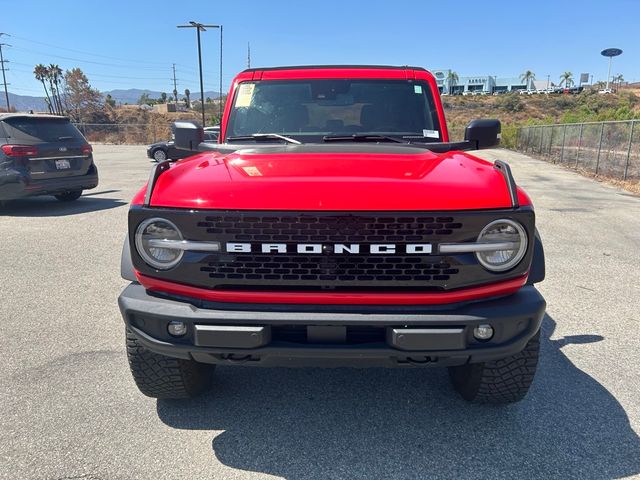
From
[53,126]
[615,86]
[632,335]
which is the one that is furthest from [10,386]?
[615,86]

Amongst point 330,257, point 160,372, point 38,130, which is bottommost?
point 160,372

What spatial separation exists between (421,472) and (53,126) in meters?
9.20

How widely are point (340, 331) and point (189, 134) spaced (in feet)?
7.63

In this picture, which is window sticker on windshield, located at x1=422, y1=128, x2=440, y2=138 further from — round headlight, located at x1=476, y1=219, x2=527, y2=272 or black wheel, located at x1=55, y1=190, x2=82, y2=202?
black wheel, located at x1=55, y1=190, x2=82, y2=202

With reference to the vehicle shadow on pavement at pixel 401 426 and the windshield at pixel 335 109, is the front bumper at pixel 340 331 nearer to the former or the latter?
the vehicle shadow on pavement at pixel 401 426

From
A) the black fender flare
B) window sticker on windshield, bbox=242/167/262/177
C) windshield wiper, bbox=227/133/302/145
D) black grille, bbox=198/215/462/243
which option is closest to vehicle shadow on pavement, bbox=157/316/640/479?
the black fender flare

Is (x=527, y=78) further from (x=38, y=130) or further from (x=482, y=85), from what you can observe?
(x=38, y=130)

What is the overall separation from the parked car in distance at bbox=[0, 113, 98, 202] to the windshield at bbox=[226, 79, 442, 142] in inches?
255

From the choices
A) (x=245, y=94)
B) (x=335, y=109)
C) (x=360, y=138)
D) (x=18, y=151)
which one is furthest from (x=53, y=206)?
(x=360, y=138)

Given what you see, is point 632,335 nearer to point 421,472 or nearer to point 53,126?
point 421,472

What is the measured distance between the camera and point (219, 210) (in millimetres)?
2213

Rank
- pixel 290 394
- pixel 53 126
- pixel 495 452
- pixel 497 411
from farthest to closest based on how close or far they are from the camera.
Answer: pixel 53 126, pixel 290 394, pixel 497 411, pixel 495 452

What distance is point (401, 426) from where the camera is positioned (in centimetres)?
271

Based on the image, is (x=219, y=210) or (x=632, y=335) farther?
(x=632, y=335)
